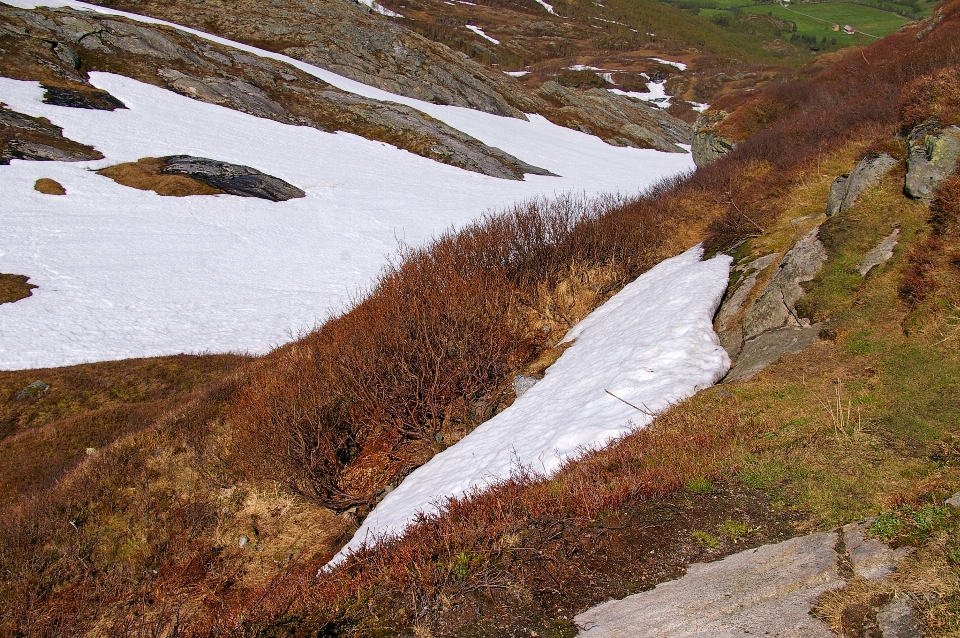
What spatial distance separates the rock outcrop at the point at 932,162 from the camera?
845 centimetres

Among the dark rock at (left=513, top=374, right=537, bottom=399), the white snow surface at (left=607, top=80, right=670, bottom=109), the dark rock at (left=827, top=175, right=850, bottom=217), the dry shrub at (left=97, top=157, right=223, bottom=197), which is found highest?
the white snow surface at (left=607, top=80, right=670, bottom=109)

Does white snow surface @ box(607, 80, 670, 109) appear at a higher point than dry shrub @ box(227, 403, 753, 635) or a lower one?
higher

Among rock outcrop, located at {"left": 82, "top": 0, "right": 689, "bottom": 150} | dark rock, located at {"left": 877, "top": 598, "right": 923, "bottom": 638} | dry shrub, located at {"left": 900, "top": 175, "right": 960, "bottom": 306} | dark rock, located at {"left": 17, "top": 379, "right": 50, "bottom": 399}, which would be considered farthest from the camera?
rock outcrop, located at {"left": 82, "top": 0, "right": 689, "bottom": 150}

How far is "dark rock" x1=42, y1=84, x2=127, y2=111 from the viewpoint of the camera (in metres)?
36.7

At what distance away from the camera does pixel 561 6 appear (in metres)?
195

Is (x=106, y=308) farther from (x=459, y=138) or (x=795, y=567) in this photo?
(x=459, y=138)

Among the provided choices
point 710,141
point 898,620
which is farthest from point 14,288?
point 710,141

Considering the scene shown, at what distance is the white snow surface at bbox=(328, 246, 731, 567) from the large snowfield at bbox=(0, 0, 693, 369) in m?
12.1

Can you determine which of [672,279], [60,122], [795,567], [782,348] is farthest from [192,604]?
[60,122]

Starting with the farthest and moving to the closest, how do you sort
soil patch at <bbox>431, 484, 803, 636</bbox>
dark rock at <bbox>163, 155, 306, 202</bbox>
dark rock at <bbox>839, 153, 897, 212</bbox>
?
1. dark rock at <bbox>163, 155, 306, 202</bbox>
2. dark rock at <bbox>839, 153, 897, 212</bbox>
3. soil patch at <bbox>431, 484, 803, 636</bbox>

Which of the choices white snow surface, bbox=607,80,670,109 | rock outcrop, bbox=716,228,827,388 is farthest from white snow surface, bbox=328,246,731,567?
white snow surface, bbox=607,80,670,109

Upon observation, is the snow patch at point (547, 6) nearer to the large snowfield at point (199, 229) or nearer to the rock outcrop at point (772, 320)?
the large snowfield at point (199, 229)

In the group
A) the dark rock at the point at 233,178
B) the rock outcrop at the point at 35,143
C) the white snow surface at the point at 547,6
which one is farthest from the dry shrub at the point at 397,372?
the white snow surface at the point at 547,6

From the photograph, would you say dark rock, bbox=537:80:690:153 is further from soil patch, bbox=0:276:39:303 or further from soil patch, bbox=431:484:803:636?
soil patch, bbox=431:484:803:636
